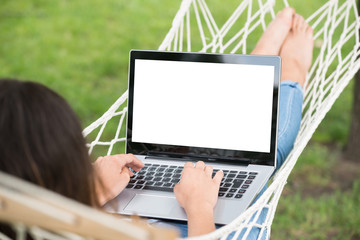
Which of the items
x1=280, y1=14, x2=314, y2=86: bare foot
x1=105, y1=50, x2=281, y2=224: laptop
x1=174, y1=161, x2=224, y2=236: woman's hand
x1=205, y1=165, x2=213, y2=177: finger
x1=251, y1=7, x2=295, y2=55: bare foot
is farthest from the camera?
x1=251, y1=7, x2=295, y2=55: bare foot

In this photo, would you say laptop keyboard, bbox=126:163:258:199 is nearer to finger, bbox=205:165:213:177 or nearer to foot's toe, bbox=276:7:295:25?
finger, bbox=205:165:213:177

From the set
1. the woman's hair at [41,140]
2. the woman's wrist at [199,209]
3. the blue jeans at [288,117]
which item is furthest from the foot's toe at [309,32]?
the woman's hair at [41,140]

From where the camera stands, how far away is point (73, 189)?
0.93 m

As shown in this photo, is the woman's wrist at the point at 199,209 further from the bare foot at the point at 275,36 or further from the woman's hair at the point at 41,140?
the bare foot at the point at 275,36

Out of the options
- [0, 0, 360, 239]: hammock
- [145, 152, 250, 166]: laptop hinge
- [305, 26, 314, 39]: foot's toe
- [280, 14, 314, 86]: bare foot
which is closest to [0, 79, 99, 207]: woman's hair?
[0, 0, 360, 239]: hammock

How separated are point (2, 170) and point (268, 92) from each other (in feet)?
2.63

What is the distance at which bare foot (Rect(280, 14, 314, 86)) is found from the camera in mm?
1808

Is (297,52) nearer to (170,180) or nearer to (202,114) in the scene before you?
(202,114)

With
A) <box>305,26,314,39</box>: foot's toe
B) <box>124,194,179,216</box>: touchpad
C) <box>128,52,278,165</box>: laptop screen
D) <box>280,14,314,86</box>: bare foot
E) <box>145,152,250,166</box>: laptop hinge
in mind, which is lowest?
<box>124,194,179,216</box>: touchpad

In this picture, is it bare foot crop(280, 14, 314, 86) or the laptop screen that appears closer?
the laptop screen

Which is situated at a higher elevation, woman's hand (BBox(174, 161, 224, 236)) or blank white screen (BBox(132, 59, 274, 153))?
blank white screen (BBox(132, 59, 274, 153))

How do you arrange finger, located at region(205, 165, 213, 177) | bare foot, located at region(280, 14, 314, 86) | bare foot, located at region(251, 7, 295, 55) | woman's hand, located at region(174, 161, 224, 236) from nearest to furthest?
woman's hand, located at region(174, 161, 224, 236)
finger, located at region(205, 165, 213, 177)
bare foot, located at region(280, 14, 314, 86)
bare foot, located at region(251, 7, 295, 55)

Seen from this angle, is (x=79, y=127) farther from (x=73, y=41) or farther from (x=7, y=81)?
(x=73, y=41)

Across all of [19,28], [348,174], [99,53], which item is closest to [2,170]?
[348,174]
